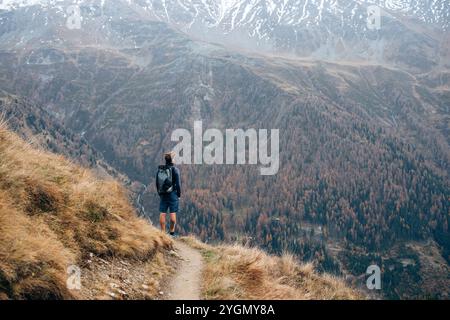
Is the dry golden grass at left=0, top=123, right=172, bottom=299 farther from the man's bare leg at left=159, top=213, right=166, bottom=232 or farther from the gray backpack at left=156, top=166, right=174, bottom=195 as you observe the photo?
the man's bare leg at left=159, top=213, right=166, bottom=232

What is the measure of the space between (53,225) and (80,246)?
71cm

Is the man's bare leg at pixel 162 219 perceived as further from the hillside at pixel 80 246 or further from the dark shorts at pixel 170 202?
the hillside at pixel 80 246

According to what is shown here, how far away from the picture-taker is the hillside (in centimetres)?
696

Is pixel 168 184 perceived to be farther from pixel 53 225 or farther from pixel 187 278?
pixel 53 225

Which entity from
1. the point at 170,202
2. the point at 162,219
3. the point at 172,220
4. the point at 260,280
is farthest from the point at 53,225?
the point at 172,220

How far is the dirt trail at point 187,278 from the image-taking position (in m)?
9.30

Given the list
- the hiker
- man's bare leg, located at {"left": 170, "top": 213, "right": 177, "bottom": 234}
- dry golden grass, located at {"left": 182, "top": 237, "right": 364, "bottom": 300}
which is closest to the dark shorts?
the hiker

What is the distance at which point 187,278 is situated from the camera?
1073 cm

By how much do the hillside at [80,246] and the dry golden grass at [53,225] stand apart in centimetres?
2

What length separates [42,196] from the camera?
917cm

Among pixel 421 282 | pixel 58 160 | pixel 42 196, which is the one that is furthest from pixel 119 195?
pixel 421 282

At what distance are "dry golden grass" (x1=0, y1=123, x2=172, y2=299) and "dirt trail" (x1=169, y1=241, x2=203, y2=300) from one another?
2.83 ft
